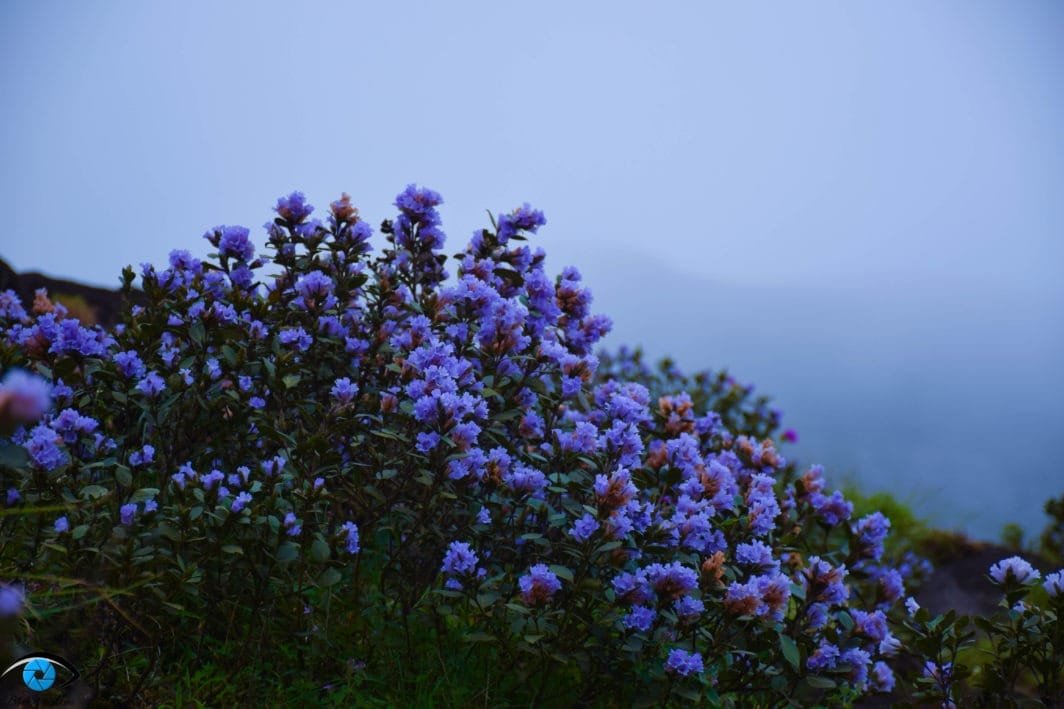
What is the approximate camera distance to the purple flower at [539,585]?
324cm

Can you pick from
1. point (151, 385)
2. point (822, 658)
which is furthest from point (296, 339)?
point (822, 658)

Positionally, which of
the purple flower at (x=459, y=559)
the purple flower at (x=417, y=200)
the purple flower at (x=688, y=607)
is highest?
the purple flower at (x=417, y=200)

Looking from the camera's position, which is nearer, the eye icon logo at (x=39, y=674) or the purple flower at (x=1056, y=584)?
the eye icon logo at (x=39, y=674)

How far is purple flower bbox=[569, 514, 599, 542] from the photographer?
3268 millimetres

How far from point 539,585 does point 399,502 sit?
895mm

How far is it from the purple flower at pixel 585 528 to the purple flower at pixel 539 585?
169mm

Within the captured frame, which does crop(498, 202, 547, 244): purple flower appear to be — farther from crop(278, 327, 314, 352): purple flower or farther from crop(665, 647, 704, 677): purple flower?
crop(665, 647, 704, 677): purple flower

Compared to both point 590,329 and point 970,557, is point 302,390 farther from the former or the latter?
point 970,557

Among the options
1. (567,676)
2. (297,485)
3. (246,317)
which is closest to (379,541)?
(297,485)

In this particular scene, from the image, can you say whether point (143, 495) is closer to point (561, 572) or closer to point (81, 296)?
point (561, 572)

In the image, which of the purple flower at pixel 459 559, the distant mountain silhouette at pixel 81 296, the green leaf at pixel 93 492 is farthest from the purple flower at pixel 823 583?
the distant mountain silhouette at pixel 81 296

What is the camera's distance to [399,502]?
387 cm

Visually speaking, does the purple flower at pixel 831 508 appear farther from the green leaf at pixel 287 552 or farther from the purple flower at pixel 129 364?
the purple flower at pixel 129 364

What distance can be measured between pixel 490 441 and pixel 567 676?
1.12 metres
